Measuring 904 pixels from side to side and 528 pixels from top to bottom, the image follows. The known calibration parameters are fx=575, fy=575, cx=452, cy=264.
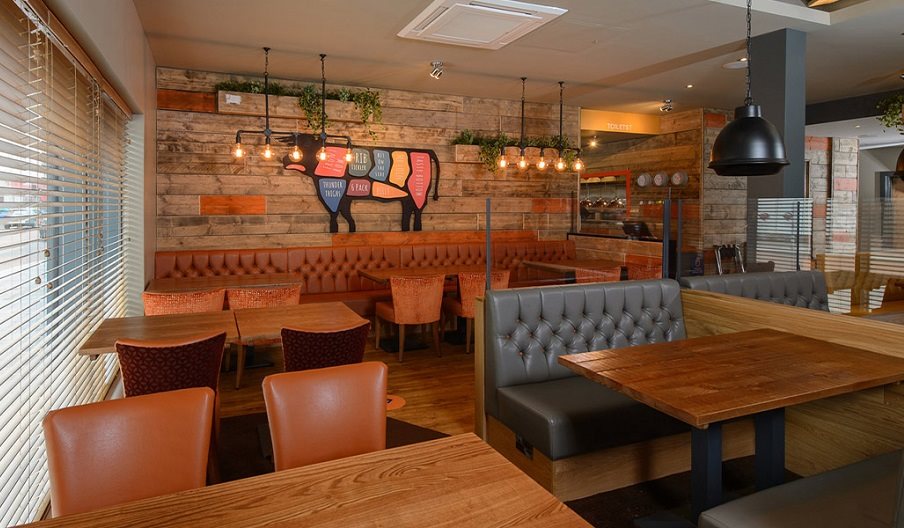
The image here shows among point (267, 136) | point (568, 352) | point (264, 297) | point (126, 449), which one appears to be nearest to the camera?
point (126, 449)

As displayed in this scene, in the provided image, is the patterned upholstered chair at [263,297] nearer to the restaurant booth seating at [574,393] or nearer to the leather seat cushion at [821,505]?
the restaurant booth seating at [574,393]

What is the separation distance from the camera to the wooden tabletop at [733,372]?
197 cm

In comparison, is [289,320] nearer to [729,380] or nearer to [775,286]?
[729,380]

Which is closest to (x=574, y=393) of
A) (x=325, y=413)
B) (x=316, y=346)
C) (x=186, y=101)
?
(x=316, y=346)

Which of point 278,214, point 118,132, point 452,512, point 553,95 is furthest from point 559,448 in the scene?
point 553,95

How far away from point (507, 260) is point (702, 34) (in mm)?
3491

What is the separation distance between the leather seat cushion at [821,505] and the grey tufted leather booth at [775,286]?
70.4 inches

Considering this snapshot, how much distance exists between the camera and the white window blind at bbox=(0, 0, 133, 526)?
6.27 feet

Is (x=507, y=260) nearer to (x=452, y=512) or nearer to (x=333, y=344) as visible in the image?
(x=333, y=344)

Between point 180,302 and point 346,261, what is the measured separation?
2.90m

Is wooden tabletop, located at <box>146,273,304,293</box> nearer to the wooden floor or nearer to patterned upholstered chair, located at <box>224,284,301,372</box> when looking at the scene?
patterned upholstered chair, located at <box>224,284,301,372</box>

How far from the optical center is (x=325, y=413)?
1842 mm

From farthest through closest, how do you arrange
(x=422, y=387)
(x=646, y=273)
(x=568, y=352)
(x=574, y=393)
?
(x=422, y=387), (x=646, y=273), (x=568, y=352), (x=574, y=393)

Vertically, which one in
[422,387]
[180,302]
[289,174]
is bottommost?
[422,387]
